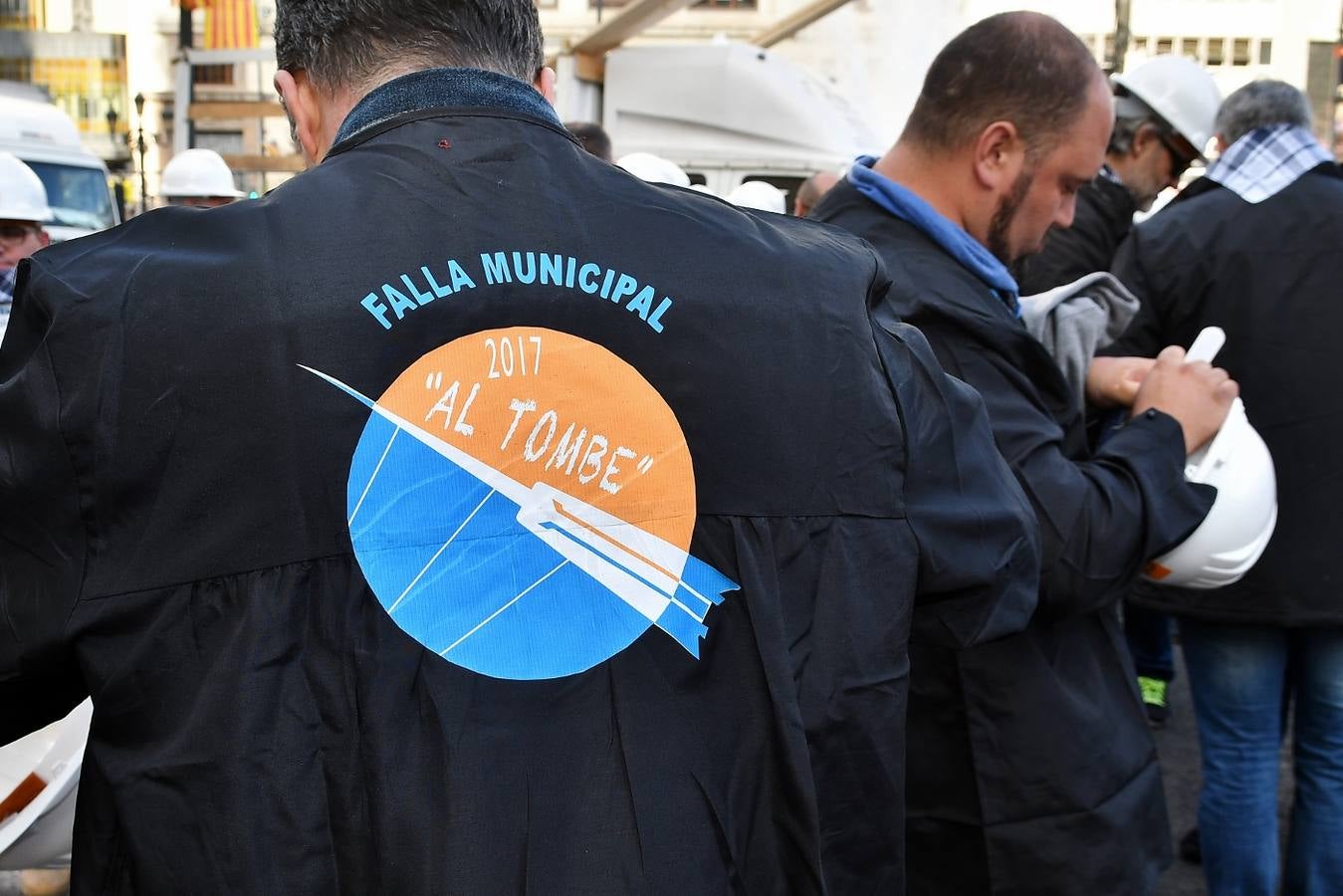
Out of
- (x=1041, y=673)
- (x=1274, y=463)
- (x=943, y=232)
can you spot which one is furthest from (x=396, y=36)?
(x=1274, y=463)

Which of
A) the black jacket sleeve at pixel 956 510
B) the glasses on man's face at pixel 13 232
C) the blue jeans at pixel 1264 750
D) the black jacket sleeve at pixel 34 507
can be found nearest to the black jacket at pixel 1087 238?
the blue jeans at pixel 1264 750

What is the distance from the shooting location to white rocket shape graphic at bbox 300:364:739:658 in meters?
1.25

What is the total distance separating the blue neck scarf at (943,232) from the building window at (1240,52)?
52.6 metres

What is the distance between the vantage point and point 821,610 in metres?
1.37

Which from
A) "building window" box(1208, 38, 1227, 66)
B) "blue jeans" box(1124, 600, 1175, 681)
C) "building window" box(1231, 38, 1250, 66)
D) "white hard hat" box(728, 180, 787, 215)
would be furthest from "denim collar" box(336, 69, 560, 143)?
"building window" box(1208, 38, 1227, 66)

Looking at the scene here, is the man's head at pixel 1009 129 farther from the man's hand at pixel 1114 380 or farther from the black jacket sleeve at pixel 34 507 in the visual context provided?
the black jacket sleeve at pixel 34 507

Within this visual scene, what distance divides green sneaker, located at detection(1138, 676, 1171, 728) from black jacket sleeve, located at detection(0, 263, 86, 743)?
4551 mm

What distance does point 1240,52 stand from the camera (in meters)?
49.4

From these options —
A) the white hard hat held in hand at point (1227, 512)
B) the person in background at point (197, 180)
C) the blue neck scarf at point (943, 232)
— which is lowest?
the person in background at point (197, 180)

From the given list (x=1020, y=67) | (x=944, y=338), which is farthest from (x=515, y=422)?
(x=1020, y=67)

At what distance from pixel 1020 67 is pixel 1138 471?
2.36 ft

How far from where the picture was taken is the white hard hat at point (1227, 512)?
2.19 m

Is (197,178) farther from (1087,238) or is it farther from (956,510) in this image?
(956,510)

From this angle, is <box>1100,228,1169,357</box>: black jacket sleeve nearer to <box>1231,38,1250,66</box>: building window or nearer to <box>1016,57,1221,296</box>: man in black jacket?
<box>1016,57,1221,296</box>: man in black jacket
